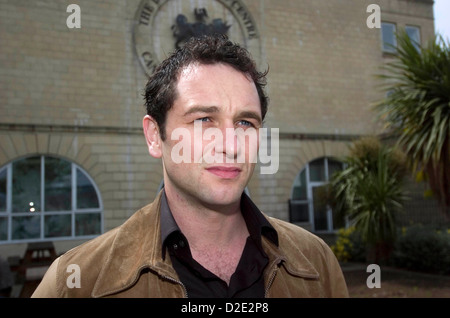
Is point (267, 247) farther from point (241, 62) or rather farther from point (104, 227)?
point (104, 227)

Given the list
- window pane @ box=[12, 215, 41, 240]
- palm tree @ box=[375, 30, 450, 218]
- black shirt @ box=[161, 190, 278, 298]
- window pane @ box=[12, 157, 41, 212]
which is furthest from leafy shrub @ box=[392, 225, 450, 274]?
window pane @ box=[12, 157, 41, 212]

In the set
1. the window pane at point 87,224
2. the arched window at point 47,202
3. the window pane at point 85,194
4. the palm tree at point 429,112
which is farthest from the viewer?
the window pane at point 85,194

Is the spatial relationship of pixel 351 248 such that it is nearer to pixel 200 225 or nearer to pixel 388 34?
pixel 388 34

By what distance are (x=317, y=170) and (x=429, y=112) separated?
6.49m

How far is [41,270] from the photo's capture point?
7980 mm

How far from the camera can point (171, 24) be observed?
1160cm

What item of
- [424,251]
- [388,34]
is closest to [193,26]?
[388,34]

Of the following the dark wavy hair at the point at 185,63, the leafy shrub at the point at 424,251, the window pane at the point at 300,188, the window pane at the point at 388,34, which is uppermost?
the window pane at the point at 388,34

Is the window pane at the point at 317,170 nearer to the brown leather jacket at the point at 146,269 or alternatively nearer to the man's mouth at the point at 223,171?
the brown leather jacket at the point at 146,269

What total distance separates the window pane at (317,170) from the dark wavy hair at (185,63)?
12.6 metres

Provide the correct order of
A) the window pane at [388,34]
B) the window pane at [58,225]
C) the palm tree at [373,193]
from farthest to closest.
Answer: the window pane at [388,34] < the window pane at [58,225] < the palm tree at [373,193]

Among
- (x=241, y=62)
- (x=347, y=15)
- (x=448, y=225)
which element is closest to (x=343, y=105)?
(x=347, y=15)

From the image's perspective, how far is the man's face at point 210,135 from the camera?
147 centimetres

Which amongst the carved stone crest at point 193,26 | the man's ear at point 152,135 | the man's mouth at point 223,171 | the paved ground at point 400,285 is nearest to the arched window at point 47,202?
the carved stone crest at point 193,26
